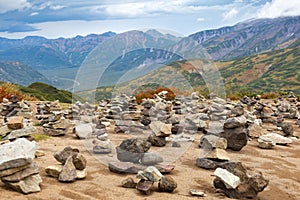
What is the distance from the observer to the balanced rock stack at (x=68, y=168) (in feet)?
26.1

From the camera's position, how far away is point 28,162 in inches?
284

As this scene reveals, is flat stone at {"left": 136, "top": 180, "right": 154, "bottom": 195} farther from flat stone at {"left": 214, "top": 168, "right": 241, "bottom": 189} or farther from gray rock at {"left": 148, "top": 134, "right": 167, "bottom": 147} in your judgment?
gray rock at {"left": 148, "top": 134, "right": 167, "bottom": 147}

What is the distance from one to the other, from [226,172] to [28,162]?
4406 mm

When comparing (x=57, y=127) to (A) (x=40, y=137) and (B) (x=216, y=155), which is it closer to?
(A) (x=40, y=137)

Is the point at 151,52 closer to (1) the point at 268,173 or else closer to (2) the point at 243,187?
(1) the point at 268,173

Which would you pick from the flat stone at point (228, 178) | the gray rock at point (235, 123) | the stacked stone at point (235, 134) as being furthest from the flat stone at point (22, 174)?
the gray rock at point (235, 123)

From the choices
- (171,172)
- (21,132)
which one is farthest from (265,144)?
(21,132)

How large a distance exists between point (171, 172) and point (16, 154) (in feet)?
13.1

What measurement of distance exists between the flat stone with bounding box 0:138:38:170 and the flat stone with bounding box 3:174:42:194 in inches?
13.6

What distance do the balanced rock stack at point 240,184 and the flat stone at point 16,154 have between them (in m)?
4.17

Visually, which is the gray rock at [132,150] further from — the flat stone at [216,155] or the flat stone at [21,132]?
the flat stone at [21,132]

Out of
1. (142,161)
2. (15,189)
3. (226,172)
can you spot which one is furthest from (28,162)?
(226,172)

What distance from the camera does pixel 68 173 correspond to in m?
8.01

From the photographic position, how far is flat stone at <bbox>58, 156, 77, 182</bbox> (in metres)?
7.90
